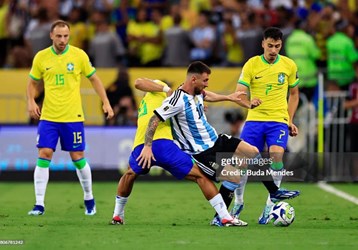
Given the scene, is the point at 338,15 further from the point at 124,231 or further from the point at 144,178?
the point at 124,231

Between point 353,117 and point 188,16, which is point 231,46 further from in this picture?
point 353,117

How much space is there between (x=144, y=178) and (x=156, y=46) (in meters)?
3.86

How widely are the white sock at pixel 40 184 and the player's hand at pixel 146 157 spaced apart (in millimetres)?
2577

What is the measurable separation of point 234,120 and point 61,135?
7871mm

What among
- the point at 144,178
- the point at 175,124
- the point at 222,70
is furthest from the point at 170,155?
the point at 222,70

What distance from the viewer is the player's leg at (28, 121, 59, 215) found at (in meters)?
14.3

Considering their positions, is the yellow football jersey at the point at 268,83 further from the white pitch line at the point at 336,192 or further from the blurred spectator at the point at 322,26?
the blurred spectator at the point at 322,26

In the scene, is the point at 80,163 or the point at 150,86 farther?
the point at 80,163

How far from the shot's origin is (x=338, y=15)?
2330cm

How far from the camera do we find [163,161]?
1225 centimetres

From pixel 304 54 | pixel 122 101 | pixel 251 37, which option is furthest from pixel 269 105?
pixel 251 37

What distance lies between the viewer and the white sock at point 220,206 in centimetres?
1223

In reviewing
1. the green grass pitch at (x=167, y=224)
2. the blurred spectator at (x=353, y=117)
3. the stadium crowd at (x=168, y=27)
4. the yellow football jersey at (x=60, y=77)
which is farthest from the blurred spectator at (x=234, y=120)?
the yellow football jersey at (x=60, y=77)
